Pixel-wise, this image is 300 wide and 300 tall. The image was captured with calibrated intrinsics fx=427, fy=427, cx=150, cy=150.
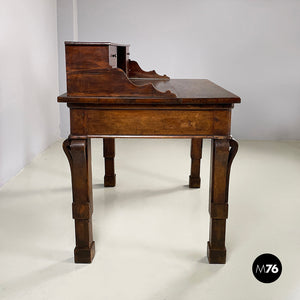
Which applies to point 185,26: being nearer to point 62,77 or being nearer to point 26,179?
point 62,77

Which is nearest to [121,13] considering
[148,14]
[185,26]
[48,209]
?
[148,14]

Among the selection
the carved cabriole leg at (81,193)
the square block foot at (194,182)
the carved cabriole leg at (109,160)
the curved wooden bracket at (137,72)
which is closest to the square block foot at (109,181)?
the carved cabriole leg at (109,160)

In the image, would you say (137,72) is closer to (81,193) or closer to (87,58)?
(87,58)

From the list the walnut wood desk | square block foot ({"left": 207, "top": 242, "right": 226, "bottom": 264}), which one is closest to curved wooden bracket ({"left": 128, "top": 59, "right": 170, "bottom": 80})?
the walnut wood desk

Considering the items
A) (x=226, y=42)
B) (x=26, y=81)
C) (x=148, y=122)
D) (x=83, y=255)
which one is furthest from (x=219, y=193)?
(x=226, y=42)

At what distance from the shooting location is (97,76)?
78.0 inches

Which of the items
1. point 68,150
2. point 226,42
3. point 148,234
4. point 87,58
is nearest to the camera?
point 87,58

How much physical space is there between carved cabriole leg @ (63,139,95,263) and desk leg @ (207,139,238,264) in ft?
2.00

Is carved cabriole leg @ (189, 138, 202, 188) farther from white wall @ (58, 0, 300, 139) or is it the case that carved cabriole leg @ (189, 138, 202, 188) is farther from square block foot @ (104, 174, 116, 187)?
white wall @ (58, 0, 300, 139)

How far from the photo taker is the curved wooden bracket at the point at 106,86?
198 cm

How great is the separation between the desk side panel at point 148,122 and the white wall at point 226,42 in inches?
131

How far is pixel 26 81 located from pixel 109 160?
4.11ft

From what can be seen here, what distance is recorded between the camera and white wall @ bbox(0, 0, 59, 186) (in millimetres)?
3398

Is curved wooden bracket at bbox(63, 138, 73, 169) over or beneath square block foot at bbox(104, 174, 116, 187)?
over
